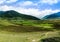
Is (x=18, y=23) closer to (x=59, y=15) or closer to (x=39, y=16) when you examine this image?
(x=39, y=16)

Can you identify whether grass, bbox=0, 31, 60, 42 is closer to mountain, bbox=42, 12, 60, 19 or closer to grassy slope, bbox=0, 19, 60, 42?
grassy slope, bbox=0, 19, 60, 42

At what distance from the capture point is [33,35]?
3352 mm

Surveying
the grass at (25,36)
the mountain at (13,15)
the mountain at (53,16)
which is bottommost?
the grass at (25,36)

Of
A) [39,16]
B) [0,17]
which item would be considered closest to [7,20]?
[0,17]

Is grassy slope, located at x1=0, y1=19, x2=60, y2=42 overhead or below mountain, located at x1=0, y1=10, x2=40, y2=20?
below

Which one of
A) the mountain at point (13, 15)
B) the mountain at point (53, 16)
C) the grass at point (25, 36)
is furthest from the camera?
the mountain at point (53, 16)

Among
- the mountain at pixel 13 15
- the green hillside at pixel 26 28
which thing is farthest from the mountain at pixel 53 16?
the mountain at pixel 13 15

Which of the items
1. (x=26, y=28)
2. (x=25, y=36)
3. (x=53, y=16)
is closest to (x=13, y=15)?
(x=26, y=28)

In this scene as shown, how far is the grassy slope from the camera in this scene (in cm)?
323

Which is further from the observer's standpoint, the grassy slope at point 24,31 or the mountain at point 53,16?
the mountain at point 53,16

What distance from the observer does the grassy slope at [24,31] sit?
10.6ft

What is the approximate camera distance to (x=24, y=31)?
340 centimetres

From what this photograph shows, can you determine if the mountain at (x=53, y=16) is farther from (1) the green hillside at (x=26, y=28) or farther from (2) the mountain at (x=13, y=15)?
(2) the mountain at (x=13, y=15)

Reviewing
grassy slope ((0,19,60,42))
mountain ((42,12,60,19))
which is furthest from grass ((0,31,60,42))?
mountain ((42,12,60,19))
